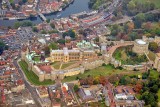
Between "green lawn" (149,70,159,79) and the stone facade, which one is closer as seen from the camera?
"green lawn" (149,70,159,79)

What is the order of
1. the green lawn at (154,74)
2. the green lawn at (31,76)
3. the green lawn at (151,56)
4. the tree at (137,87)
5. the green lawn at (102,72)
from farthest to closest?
the green lawn at (151,56) < the green lawn at (102,72) < the green lawn at (154,74) < the green lawn at (31,76) < the tree at (137,87)

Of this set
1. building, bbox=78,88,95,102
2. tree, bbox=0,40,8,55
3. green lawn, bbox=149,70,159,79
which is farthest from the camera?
tree, bbox=0,40,8,55

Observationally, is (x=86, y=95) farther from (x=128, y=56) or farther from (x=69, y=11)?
(x=69, y=11)

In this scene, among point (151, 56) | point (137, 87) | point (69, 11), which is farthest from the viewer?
point (69, 11)

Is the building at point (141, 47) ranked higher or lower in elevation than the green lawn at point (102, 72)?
higher

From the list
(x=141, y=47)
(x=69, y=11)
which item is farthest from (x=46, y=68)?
(x=69, y=11)

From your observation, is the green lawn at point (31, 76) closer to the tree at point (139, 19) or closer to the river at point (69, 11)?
the river at point (69, 11)

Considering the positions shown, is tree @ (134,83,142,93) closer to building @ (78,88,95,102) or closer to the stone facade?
building @ (78,88,95,102)

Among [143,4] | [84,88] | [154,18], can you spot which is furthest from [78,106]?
[143,4]

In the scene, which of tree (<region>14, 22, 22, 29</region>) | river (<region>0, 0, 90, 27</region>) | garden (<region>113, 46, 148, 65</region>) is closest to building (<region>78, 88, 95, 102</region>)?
garden (<region>113, 46, 148, 65</region>)

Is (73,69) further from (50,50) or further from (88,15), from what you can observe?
(88,15)

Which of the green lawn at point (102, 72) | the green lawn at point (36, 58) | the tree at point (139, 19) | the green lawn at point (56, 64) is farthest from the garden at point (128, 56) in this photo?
the tree at point (139, 19)
